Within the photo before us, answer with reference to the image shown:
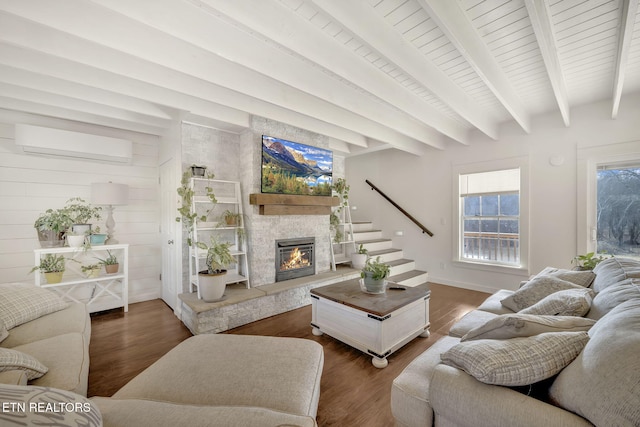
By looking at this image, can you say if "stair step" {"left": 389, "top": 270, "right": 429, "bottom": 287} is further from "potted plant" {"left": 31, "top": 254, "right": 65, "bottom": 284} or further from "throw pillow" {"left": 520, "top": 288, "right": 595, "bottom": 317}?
"potted plant" {"left": 31, "top": 254, "right": 65, "bottom": 284}

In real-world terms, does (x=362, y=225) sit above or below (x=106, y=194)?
below

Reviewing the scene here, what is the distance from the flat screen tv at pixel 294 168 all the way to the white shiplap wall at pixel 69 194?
187 cm

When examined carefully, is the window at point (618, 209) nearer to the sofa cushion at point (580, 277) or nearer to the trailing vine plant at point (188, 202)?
the sofa cushion at point (580, 277)

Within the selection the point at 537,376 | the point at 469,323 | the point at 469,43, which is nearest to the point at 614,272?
the point at 469,323

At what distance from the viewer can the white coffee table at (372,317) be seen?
2.18m

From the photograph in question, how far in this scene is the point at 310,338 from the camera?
2621 mm

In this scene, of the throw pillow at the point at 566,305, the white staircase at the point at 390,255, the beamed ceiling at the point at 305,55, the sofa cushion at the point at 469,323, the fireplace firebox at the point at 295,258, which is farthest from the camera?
the white staircase at the point at 390,255

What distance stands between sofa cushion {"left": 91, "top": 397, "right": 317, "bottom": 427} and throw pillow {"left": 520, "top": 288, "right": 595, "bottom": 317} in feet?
4.82

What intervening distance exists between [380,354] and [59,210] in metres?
3.88

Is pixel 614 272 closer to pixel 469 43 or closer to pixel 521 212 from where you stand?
pixel 469 43

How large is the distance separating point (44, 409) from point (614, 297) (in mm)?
2274

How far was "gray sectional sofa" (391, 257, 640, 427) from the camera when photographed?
77 cm

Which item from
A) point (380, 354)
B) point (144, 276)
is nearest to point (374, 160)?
point (380, 354)

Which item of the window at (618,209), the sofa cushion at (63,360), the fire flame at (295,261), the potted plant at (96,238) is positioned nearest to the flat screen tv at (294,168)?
the fire flame at (295,261)
